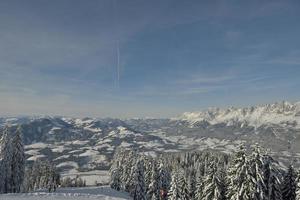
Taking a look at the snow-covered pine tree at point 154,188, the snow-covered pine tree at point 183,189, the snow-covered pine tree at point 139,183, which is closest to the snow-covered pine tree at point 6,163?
the snow-covered pine tree at point 139,183

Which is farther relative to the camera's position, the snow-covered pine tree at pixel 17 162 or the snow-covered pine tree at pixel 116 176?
the snow-covered pine tree at pixel 116 176

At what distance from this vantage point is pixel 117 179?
12962 cm

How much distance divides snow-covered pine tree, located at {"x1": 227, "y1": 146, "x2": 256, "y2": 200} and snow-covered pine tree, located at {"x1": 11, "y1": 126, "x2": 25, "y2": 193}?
55.7 m

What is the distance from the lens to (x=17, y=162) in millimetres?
86438

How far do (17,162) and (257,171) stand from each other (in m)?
60.4

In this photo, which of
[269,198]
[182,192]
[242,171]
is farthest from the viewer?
[182,192]

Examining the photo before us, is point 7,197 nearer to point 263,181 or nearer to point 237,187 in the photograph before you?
point 237,187

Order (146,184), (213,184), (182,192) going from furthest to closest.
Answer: (146,184)
(182,192)
(213,184)

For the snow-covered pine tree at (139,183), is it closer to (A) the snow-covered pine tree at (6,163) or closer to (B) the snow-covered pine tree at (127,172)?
(B) the snow-covered pine tree at (127,172)

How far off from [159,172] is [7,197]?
50.9 metres

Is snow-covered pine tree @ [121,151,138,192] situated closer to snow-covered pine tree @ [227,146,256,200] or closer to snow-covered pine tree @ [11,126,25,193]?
snow-covered pine tree @ [11,126,25,193]

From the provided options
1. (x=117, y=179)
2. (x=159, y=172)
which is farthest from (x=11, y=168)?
(x=117, y=179)

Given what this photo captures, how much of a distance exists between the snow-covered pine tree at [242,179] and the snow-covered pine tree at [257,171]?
499mm

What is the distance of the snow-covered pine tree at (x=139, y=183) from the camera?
94375mm
